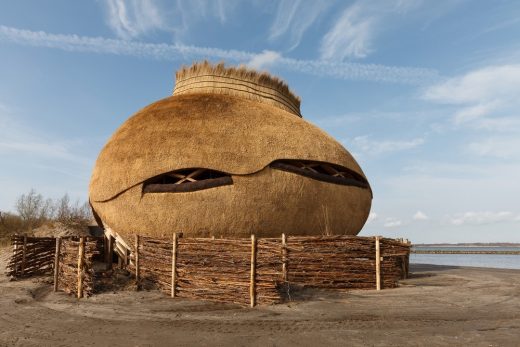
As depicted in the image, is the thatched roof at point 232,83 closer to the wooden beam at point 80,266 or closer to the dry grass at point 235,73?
the dry grass at point 235,73

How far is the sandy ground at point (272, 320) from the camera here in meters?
5.86

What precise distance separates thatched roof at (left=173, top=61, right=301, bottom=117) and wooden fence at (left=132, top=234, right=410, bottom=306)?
7.37m

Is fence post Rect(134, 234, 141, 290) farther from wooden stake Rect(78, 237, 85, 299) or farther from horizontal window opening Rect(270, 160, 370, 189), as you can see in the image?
horizontal window opening Rect(270, 160, 370, 189)

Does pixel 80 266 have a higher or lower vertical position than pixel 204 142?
lower

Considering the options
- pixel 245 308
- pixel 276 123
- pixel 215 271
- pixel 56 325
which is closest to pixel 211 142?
pixel 276 123

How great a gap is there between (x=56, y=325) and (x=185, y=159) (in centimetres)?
588

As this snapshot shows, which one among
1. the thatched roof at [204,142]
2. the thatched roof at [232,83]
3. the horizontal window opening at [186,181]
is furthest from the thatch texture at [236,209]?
the thatched roof at [232,83]

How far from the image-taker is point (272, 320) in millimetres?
6934

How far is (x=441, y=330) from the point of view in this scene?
6.30 m

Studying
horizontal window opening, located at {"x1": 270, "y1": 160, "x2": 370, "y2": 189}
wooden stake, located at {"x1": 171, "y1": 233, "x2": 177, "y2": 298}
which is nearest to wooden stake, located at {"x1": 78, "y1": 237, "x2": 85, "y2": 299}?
wooden stake, located at {"x1": 171, "y1": 233, "x2": 177, "y2": 298}

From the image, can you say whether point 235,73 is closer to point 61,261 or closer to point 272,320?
point 61,261

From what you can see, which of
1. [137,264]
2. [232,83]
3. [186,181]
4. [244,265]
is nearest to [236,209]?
[186,181]

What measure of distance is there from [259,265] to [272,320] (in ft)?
4.55

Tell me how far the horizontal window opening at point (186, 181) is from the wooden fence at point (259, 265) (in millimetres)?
1837
